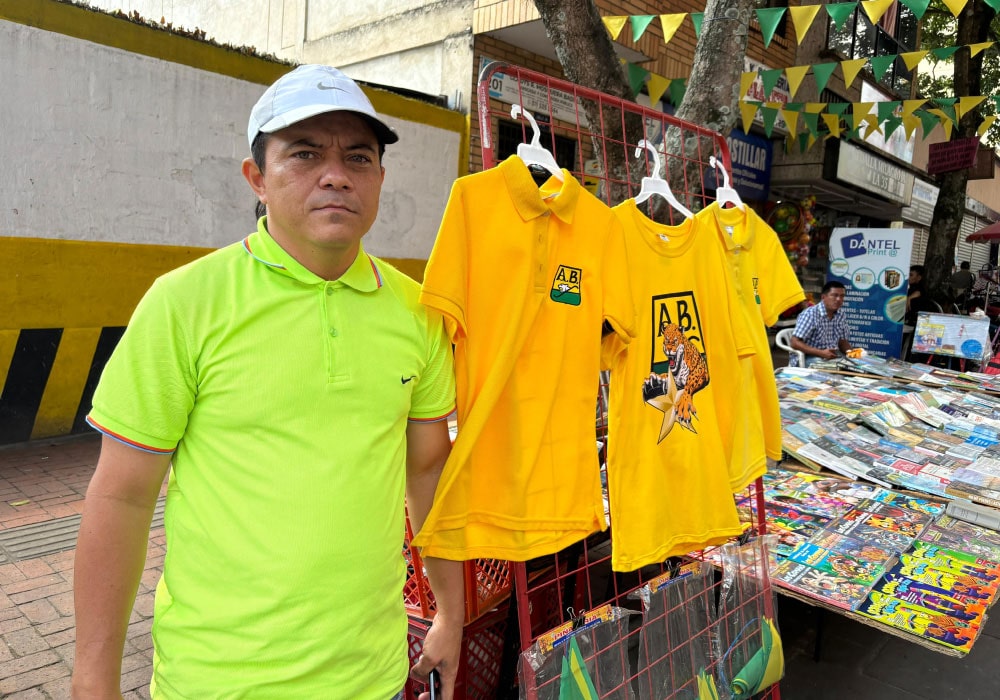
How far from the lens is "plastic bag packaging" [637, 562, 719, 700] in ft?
7.28

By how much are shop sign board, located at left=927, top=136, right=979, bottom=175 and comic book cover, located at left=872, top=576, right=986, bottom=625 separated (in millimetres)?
9624

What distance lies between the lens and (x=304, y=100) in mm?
1289

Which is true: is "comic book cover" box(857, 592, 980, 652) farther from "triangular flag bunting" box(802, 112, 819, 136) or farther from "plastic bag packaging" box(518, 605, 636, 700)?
"triangular flag bunting" box(802, 112, 819, 136)

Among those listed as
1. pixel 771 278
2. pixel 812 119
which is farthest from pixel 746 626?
pixel 812 119

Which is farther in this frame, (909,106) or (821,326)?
(909,106)

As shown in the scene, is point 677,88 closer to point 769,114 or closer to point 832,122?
point 769,114

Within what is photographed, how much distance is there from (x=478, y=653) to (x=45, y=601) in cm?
235

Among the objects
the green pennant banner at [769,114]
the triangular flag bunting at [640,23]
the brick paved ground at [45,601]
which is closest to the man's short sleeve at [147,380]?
the brick paved ground at [45,601]

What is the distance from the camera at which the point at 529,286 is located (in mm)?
1858

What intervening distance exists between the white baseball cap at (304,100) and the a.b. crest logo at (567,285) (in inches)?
29.6

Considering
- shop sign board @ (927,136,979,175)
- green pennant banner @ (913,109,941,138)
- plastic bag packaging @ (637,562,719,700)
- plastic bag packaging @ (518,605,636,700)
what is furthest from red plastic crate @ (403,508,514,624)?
shop sign board @ (927,136,979,175)

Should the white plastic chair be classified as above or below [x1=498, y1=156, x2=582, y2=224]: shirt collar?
below

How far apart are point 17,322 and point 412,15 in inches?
221

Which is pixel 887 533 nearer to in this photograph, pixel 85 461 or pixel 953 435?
pixel 953 435
